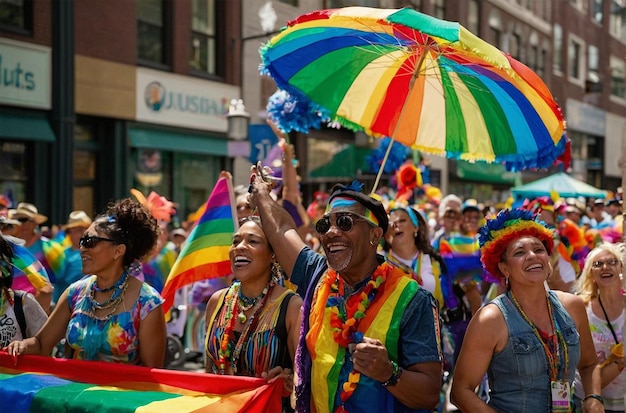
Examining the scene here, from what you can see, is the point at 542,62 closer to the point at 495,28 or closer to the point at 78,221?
the point at 495,28

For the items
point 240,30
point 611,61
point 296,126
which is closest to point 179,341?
point 296,126

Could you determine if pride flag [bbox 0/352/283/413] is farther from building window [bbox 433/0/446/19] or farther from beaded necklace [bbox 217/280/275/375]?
building window [bbox 433/0/446/19]

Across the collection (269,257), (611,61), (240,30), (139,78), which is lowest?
(269,257)

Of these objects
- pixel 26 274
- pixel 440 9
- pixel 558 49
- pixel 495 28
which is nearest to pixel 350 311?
pixel 26 274

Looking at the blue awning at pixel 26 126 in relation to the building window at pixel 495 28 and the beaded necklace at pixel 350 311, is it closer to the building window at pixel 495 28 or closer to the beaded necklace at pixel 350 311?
the beaded necklace at pixel 350 311

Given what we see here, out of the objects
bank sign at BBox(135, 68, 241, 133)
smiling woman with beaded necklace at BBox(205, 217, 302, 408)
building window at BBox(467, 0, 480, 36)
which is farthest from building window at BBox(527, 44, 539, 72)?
smiling woman with beaded necklace at BBox(205, 217, 302, 408)

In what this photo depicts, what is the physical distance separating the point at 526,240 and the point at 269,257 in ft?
4.10

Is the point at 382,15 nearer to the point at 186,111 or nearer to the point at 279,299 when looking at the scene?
the point at 279,299

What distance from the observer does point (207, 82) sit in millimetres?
18406

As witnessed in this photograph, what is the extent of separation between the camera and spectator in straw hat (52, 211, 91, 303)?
326 inches

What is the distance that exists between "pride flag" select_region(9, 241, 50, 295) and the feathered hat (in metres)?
3.12

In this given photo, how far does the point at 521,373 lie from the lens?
3.40m

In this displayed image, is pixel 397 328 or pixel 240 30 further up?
pixel 240 30

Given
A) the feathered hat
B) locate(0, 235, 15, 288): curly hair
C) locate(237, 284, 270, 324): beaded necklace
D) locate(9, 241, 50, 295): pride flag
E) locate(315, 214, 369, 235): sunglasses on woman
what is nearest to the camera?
locate(315, 214, 369, 235): sunglasses on woman
